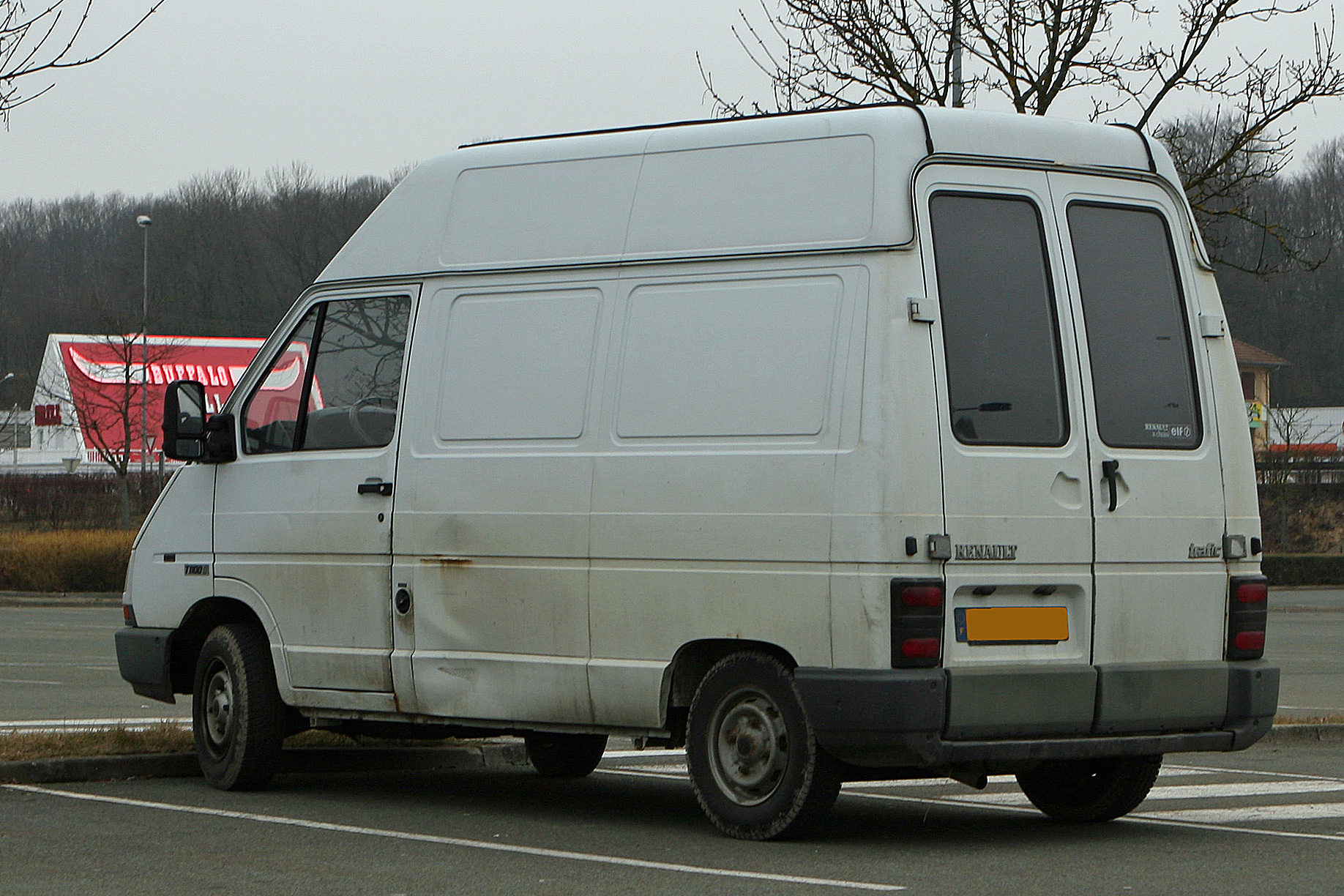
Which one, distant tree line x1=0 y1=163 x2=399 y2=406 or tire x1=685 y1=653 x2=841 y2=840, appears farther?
distant tree line x1=0 y1=163 x2=399 y2=406

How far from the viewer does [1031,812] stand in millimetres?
8758

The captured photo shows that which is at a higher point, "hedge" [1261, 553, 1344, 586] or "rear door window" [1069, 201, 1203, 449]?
"rear door window" [1069, 201, 1203, 449]

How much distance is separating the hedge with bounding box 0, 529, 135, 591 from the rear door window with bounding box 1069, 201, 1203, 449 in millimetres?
26777

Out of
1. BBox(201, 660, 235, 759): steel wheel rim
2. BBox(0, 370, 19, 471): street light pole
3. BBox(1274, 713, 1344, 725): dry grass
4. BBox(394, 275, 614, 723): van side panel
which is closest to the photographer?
BBox(394, 275, 614, 723): van side panel

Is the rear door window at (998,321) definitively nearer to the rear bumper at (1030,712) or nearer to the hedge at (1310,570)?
the rear bumper at (1030,712)

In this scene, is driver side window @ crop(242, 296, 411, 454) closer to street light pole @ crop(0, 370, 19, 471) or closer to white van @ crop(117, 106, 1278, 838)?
white van @ crop(117, 106, 1278, 838)

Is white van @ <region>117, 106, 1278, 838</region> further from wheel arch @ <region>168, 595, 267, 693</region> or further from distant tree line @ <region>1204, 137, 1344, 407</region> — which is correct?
distant tree line @ <region>1204, 137, 1344, 407</region>

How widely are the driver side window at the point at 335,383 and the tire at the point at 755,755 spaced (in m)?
2.12

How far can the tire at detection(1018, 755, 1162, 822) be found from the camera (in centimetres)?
809

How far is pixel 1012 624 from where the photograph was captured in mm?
7172

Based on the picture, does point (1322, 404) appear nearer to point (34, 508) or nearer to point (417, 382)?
point (34, 508)

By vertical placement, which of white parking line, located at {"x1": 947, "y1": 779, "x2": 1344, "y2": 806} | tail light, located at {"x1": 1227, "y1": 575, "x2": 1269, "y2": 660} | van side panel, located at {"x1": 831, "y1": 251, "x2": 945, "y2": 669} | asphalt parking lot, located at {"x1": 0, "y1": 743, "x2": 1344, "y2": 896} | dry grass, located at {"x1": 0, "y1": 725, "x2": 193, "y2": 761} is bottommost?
white parking line, located at {"x1": 947, "y1": 779, "x2": 1344, "y2": 806}

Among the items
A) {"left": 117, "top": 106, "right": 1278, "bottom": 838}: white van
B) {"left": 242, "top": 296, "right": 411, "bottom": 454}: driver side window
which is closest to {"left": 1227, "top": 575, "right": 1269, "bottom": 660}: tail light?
{"left": 117, "top": 106, "right": 1278, "bottom": 838}: white van

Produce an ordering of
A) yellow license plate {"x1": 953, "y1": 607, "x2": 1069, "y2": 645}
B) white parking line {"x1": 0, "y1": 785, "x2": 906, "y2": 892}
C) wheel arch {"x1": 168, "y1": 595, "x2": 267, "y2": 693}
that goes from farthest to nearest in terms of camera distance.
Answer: wheel arch {"x1": 168, "y1": 595, "x2": 267, "y2": 693}
yellow license plate {"x1": 953, "y1": 607, "x2": 1069, "y2": 645}
white parking line {"x1": 0, "y1": 785, "x2": 906, "y2": 892}
